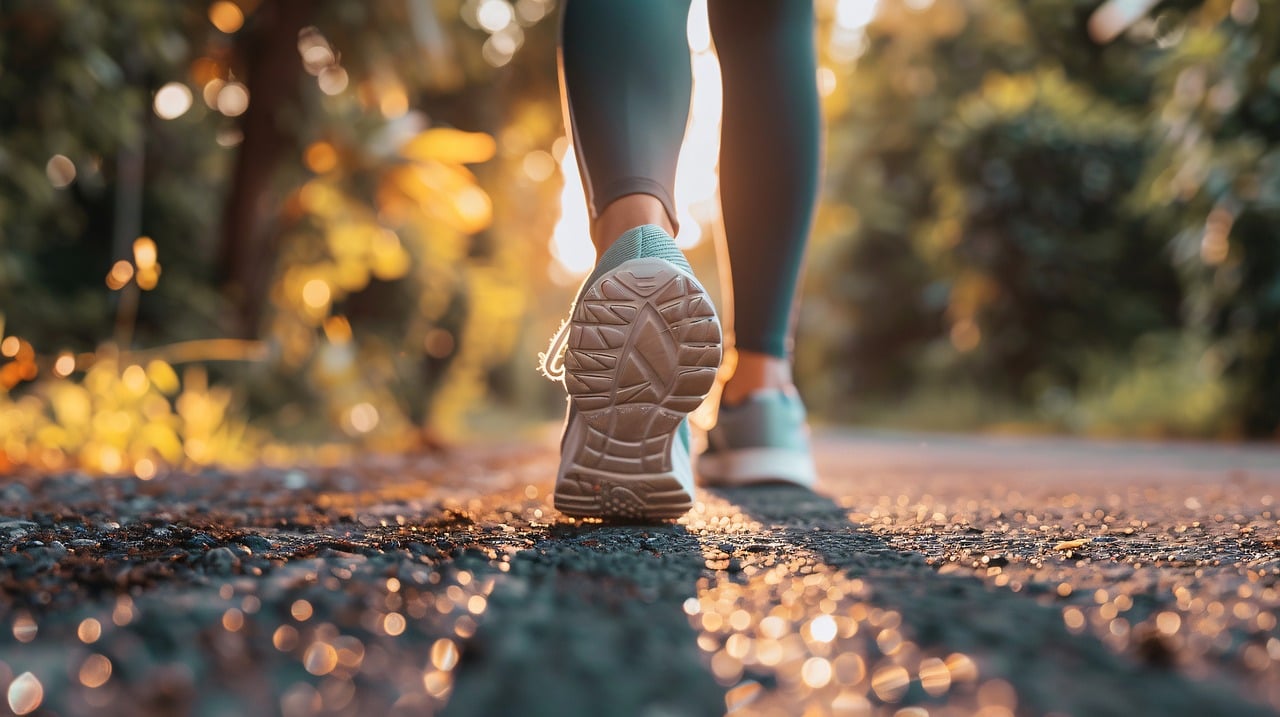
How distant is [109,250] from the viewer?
4164 millimetres

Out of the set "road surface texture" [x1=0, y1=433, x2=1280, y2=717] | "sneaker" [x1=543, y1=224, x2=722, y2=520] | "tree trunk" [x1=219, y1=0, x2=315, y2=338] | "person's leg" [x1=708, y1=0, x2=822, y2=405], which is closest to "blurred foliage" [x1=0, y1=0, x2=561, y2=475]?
"tree trunk" [x1=219, y1=0, x2=315, y2=338]

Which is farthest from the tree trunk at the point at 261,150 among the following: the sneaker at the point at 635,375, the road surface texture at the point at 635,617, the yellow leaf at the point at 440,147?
the sneaker at the point at 635,375

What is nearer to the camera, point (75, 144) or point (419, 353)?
point (75, 144)

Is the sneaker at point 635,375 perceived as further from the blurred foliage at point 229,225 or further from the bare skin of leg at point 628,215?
the blurred foliage at point 229,225

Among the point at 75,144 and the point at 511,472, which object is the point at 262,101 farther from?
the point at 511,472

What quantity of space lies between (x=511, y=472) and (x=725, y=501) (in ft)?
3.89

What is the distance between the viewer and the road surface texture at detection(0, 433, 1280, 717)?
0.49 m

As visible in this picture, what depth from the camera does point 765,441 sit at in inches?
65.7

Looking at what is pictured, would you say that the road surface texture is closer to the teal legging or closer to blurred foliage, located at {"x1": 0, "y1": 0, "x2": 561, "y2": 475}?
the teal legging

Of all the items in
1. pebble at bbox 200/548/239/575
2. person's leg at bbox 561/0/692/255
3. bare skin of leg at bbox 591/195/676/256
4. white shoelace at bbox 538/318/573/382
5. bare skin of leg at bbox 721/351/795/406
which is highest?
person's leg at bbox 561/0/692/255

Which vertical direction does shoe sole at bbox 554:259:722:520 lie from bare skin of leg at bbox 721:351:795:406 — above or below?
below

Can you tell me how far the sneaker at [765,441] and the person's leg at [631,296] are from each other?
1.36 feet

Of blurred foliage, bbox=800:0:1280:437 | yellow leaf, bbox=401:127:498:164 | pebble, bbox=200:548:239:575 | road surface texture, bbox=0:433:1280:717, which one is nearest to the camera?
road surface texture, bbox=0:433:1280:717

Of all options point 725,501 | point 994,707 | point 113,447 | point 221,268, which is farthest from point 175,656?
point 221,268
